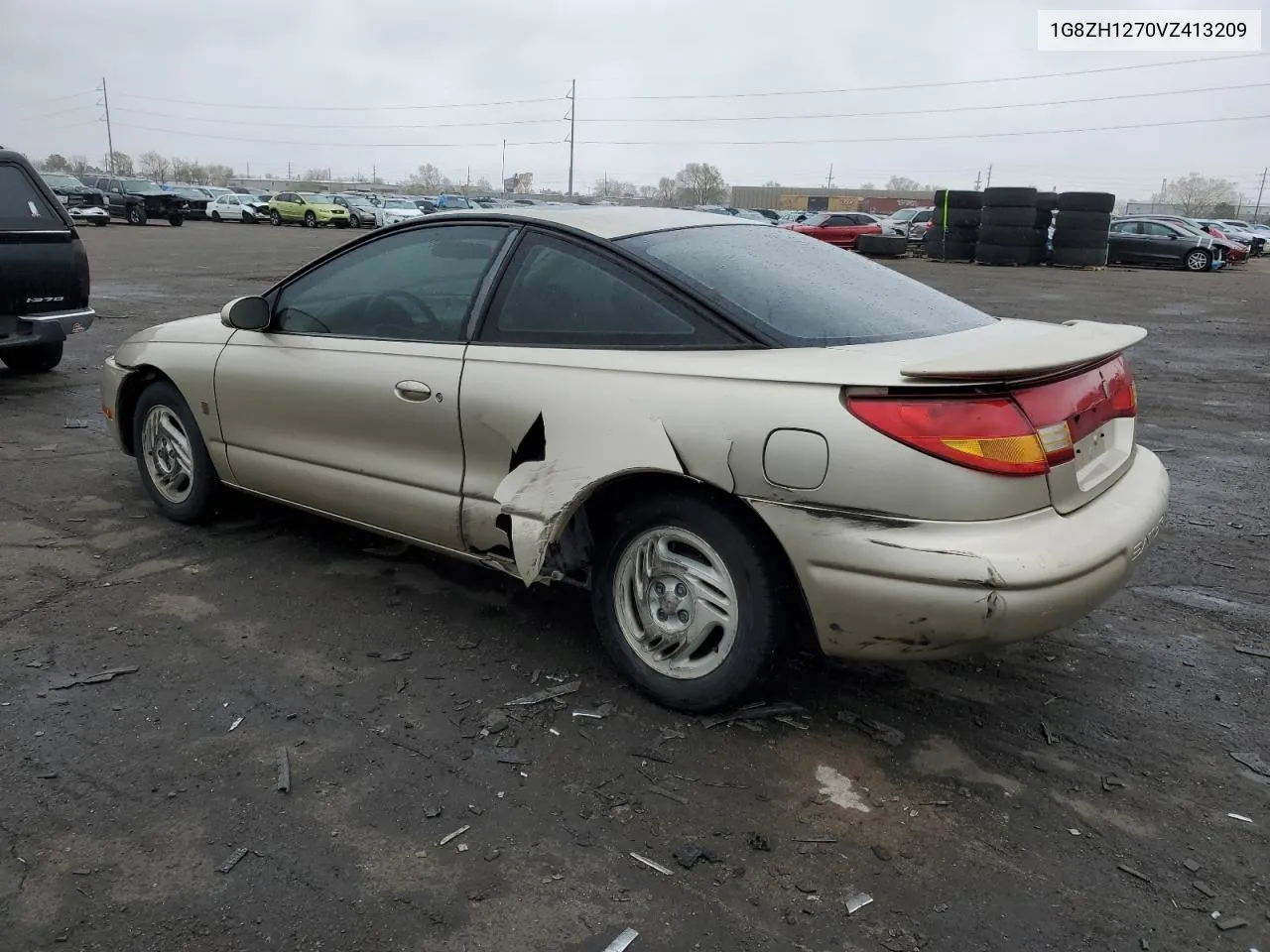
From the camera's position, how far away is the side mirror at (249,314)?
414cm

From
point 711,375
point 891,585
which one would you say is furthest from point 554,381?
point 891,585

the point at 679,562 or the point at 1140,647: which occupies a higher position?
the point at 679,562

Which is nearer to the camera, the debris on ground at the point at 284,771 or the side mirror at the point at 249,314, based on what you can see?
the debris on ground at the point at 284,771

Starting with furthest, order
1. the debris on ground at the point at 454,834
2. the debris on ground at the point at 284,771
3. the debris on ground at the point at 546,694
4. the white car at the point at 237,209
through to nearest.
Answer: the white car at the point at 237,209, the debris on ground at the point at 546,694, the debris on ground at the point at 284,771, the debris on ground at the point at 454,834

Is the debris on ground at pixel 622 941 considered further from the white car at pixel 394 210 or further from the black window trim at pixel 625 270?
the white car at pixel 394 210

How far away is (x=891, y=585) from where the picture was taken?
2.63 m

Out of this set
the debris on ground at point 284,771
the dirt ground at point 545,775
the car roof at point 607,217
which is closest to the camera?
the dirt ground at point 545,775

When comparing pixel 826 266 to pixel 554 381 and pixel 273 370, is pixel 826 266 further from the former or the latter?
pixel 273 370

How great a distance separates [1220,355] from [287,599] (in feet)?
35.4

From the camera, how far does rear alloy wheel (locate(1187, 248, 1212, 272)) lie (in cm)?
2784

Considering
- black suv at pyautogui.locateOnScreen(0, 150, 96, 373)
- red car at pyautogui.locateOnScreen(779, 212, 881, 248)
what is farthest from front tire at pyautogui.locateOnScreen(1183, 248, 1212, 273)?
black suv at pyautogui.locateOnScreen(0, 150, 96, 373)

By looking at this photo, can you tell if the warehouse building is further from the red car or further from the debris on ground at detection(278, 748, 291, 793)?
the debris on ground at detection(278, 748, 291, 793)

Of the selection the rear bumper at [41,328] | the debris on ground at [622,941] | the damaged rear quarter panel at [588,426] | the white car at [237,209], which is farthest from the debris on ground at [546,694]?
the white car at [237,209]

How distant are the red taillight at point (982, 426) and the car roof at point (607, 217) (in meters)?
1.20
